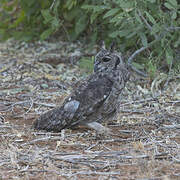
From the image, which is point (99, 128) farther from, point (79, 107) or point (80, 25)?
point (80, 25)

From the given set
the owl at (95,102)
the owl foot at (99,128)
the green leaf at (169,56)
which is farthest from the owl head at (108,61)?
the green leaf at (169,56)

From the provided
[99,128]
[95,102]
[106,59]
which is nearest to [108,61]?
[106,59]

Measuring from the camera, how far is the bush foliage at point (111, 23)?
6.20m

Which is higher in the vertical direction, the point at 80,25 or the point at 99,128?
the point at 80,25

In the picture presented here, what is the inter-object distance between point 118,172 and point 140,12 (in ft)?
9.81

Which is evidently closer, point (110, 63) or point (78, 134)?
point (78, 134)

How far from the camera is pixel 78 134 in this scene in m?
4.85

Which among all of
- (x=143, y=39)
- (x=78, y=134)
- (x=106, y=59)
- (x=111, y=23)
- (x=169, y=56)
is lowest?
(x=78, y=134)

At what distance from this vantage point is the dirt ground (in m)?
3.74

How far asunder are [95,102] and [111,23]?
3.02 metres

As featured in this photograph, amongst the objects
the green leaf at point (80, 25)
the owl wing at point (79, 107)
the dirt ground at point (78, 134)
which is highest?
the green leaf at point (80, 25)

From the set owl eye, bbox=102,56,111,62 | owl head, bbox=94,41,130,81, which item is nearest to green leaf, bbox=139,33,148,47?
owl head, bbox=94,41,130,81

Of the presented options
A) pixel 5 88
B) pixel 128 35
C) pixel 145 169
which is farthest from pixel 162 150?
pixel 5 88

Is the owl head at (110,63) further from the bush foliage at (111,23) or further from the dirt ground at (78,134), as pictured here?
the bush foliage at (111,23)
